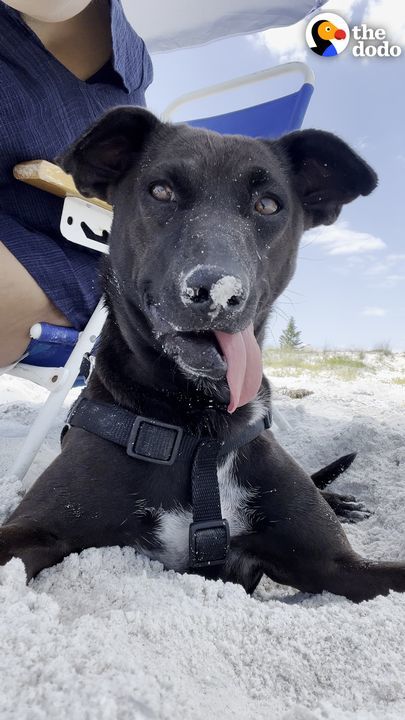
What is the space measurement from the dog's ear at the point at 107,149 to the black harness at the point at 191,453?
0.83 meters

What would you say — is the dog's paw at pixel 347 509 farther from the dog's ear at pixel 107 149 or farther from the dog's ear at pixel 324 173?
the dog's ear at pixel 107 149

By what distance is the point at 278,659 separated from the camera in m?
1.13

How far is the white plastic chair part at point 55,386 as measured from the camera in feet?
8.24

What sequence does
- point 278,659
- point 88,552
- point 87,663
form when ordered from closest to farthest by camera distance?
point 87,663 < point 278,659 < point 88,552

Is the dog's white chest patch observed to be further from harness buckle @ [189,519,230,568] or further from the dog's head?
the dog's head

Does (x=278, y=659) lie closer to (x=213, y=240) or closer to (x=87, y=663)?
(x=87, y=663)

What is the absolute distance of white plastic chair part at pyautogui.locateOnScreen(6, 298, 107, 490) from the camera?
2.51 meters

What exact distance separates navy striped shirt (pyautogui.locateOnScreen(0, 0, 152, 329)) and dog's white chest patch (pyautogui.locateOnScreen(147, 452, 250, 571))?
4.13ft

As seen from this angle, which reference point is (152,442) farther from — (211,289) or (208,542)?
(211,289)

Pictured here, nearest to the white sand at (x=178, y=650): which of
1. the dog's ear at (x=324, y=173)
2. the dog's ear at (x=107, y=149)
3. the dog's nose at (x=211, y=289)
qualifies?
the dog's nose at (x=211, y=289)

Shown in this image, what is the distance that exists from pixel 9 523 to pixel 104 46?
84.5 inches

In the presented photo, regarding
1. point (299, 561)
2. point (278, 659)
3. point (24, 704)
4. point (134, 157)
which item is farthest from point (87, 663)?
point (134, 157)

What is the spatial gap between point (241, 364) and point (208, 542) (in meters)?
0.49

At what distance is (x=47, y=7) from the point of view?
6.45 feet
